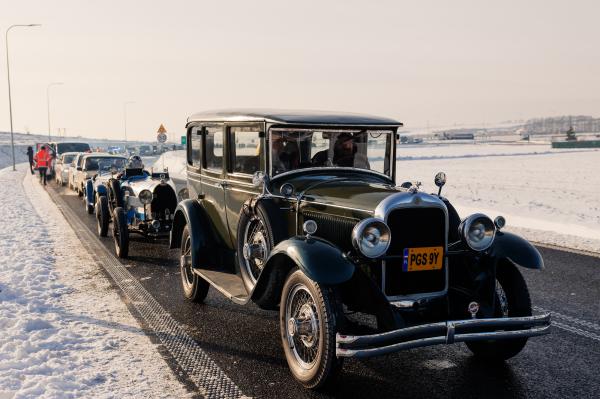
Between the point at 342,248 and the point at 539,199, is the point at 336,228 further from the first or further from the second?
the point at 539,199

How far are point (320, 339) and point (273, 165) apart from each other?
74.8 inches

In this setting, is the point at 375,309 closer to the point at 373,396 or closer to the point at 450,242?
the point at 373,396

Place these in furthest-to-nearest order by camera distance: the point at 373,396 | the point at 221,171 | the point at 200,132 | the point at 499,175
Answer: the point at 499,175
the point at 200,132
the point at 221,171
the point at 373,396

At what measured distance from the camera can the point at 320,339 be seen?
4176 millimetres

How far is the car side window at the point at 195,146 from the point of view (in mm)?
6895

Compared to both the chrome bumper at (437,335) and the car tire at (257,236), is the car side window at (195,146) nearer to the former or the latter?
the car tire at (257,236)

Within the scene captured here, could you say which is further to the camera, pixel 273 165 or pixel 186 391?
pixel 273 165

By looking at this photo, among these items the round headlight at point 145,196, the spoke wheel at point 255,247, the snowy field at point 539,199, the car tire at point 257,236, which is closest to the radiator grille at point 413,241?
the car tire at point 257,236

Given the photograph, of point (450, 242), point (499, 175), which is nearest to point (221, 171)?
point (450, 242)

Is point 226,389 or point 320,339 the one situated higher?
point 320,339

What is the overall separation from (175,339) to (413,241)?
243 cm

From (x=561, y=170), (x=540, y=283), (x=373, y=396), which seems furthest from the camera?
(x=561, y=170)

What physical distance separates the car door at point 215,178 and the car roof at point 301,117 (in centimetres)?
30

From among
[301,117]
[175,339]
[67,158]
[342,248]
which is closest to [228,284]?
[175,339]
